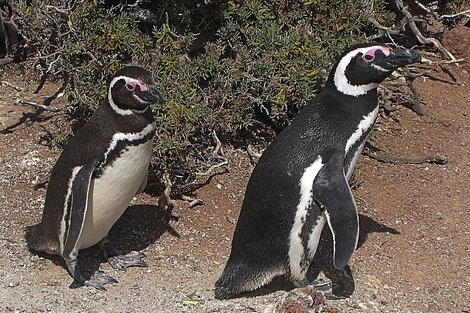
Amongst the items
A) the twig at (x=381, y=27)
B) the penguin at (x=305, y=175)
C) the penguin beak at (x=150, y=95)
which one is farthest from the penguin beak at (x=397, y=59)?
the twig at (x=381, y=27)

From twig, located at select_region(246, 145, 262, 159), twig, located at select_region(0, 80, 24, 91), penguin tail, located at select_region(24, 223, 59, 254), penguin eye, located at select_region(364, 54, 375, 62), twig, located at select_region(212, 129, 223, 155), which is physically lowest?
twig, located at select_region(246, 145, 262, 159)

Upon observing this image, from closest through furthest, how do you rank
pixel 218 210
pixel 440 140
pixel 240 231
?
1. pixel 240 231
2. pixel 218 210
3. pixel 440 140

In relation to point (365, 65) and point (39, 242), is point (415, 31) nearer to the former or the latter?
point (365, 65)

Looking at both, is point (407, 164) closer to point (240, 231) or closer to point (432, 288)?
point (432, 288)

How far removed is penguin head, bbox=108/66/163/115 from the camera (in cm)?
376

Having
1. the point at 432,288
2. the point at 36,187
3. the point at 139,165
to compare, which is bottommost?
the point at 432,288

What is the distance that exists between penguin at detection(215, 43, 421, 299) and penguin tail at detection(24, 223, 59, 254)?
921mm

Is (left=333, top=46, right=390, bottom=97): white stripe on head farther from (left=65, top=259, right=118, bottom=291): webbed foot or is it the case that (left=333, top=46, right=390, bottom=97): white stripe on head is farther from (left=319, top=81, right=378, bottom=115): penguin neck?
(left=65, top=259, right=118, bottom=291): webbed foot

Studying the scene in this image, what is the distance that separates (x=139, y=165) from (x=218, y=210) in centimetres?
94

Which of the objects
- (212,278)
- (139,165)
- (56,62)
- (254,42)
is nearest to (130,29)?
(56,62)

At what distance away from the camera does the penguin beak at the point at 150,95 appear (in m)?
3.75

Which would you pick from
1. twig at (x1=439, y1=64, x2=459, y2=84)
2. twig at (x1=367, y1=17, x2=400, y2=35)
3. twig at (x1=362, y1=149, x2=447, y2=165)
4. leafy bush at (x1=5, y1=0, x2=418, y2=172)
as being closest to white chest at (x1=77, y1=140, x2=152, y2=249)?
leafy bush at (x1=5, y1=0, x2=418, y2=172)

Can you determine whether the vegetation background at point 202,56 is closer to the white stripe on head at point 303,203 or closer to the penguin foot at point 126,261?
the penguin foot at point 126,261

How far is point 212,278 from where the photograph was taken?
4047mm
